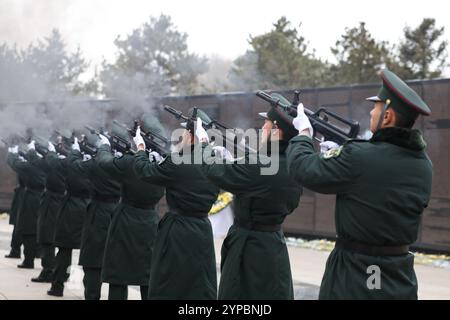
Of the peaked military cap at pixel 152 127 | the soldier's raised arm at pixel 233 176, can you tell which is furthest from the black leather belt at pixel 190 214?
the peaked military cap at pixel 152 127

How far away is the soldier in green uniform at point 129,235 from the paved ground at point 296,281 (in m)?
1.42

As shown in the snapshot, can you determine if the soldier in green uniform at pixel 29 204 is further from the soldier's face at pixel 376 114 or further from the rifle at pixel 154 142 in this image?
the soldier's face at pixel 376 114

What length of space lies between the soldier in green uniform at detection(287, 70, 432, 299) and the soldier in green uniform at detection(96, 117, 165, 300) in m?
3.24

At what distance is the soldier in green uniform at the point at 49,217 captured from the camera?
9.23 metres

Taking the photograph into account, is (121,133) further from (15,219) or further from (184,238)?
(15,219)

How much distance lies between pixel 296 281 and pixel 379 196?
21.3 feet

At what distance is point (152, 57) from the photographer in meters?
23.2

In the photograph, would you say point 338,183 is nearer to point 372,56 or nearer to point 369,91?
point 369,91

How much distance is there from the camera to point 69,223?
849 centimetres

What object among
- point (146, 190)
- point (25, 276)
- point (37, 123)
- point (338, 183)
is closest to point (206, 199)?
point (146, 190)

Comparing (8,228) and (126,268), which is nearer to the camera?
(126,268)

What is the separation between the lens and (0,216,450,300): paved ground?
8469 millimetres

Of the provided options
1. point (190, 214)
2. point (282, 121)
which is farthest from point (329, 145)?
point (190, 214)

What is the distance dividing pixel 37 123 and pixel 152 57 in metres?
10.5
